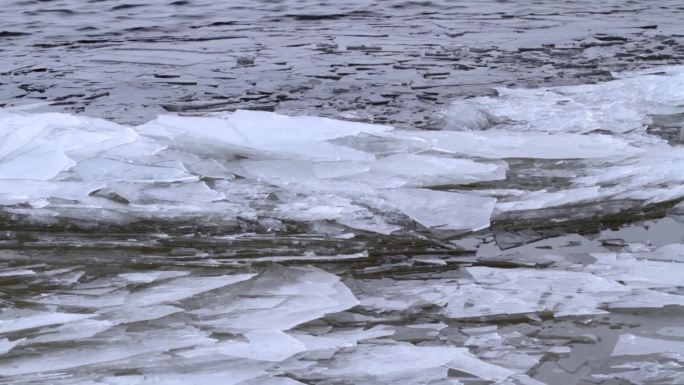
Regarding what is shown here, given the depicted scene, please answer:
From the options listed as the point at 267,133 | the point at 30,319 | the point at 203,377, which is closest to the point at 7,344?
the point at 30,319

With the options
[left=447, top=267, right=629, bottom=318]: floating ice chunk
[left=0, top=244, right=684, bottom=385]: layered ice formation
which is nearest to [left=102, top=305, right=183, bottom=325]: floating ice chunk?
[left=0, top=244, right=684, bottom=385]: layered ice formation

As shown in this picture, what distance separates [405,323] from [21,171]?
1.52 m

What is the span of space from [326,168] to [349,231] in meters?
0.43

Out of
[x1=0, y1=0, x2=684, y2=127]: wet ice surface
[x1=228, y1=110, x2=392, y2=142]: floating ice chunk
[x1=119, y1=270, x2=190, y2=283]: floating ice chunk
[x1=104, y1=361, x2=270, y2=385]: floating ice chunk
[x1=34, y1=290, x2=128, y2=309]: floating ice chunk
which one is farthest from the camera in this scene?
[x1=0, y1=0, x2=684, y2=127]: wet ice surface

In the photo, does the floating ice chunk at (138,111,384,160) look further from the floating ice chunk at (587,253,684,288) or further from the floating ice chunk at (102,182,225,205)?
the floating ice chunk at (587,253,684,288)

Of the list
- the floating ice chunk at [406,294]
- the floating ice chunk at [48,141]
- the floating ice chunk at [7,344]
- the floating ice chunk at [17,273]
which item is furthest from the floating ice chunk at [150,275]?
the floating ice chunk at [48,141]

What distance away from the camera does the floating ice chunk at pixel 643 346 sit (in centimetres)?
188

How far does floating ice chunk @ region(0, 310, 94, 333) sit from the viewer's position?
2.03 m

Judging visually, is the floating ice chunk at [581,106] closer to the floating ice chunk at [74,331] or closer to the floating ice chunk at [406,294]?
the floating ice chunk at [406,294]

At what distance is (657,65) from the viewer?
4.55 metres

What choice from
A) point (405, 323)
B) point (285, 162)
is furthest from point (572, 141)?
point (405, 323)

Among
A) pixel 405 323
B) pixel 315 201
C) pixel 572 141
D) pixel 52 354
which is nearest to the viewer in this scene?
pixel 52 354

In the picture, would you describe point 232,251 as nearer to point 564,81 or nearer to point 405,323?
point 405,323

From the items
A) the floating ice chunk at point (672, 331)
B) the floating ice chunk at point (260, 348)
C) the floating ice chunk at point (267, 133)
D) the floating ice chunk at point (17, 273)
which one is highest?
the floating ice chunk at point (267, 133)
